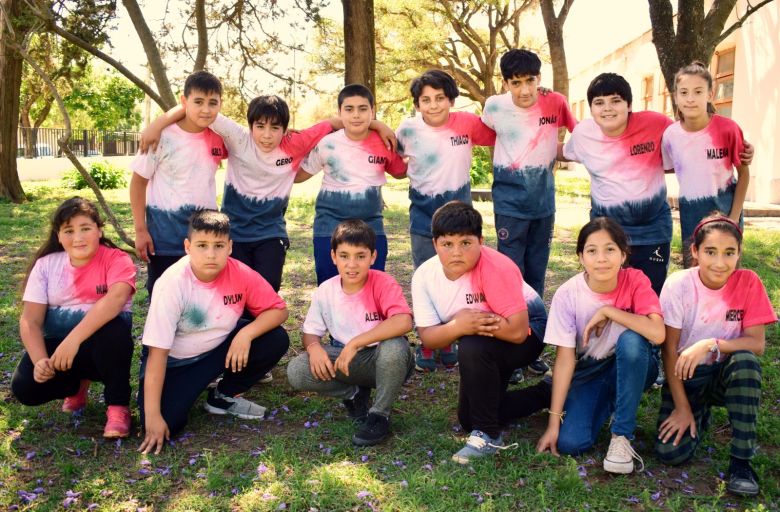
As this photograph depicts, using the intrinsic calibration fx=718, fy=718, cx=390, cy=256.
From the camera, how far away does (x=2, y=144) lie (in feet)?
43.2

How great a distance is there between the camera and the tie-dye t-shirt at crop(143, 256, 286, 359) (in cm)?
338

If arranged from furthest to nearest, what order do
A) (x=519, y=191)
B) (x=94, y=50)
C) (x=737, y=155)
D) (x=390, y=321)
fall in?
(x=94, y=50), (x=519, y=191), (x=737, y=155), (x=390, y=321)

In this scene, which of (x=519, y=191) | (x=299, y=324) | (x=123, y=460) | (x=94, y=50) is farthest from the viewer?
(x=94, y=50)

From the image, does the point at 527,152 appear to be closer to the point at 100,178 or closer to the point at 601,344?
the point at 601,344

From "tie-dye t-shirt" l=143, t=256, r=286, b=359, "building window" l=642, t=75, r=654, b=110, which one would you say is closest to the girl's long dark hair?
"tie-dye t-shirt" l=143, t=256, r=286, b=359

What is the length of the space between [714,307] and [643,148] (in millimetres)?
1130

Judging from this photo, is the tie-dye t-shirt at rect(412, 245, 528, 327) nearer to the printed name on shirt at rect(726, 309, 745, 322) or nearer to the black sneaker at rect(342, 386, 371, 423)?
the black sneaker at rect(342, 386, 371, 423)

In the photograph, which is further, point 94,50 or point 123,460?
point 94,50

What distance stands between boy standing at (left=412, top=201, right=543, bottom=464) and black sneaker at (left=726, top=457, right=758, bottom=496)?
95 centimetres

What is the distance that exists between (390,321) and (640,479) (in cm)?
130

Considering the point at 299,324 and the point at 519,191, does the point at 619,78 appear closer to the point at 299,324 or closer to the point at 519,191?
the point at 519,191

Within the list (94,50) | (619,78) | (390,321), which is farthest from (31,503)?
(94,50)

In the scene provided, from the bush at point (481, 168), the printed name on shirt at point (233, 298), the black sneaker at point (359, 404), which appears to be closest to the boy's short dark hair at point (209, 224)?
the printed name on shirt at point (233, 298)

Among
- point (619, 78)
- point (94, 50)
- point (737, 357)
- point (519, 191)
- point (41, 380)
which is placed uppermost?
point (94, 50)
